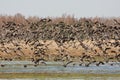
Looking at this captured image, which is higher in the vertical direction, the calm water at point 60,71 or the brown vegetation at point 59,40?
the brown vegetation at point 59,40

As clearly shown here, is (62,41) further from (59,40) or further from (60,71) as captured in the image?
(60,71)

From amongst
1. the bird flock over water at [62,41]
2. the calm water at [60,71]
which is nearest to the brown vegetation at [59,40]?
the bird flock over water at [62,41]

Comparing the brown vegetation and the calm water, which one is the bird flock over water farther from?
the calm water

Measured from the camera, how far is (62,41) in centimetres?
5262

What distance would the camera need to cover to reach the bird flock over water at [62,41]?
41.5 metres

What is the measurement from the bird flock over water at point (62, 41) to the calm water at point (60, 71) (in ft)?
2.84

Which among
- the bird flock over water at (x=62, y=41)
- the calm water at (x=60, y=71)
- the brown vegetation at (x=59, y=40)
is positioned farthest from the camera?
the brown vegetation at (x=59, y=40)

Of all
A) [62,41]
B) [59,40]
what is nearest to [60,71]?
[62,41]

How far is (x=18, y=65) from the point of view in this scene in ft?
121

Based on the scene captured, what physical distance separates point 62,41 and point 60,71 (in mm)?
19661

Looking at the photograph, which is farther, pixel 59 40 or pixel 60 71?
pixel 59 40

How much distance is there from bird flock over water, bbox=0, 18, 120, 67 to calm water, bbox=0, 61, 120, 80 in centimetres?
87

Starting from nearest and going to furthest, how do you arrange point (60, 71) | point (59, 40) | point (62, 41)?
point (60, 71) < point (62, 41) < point (59, 40)

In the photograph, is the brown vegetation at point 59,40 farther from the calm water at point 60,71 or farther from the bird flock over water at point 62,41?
the calm water at point 60,71
